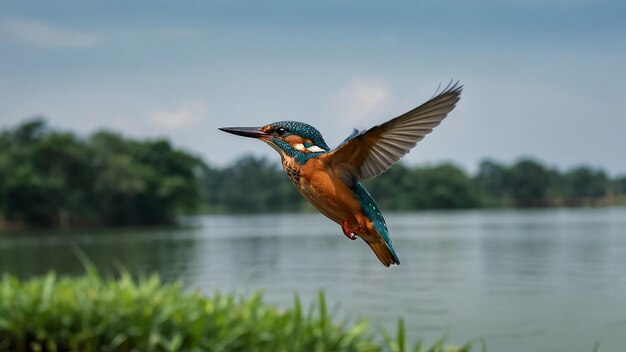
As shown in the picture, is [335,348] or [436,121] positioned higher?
[436,121]

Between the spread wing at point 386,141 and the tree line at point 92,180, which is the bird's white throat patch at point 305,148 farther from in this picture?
the tree line at point 92,180

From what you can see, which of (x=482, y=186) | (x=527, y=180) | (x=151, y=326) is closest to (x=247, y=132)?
(x=151, y=326)

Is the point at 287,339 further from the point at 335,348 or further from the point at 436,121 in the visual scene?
the point at 436,121

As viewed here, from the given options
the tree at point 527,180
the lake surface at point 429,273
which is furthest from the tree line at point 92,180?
the tree at point 527,180

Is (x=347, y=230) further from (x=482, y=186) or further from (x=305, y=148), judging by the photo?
(x=482, y=186)

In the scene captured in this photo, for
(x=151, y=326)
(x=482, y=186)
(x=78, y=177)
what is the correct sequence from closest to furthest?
(x=151, y=326)
(x=482, y=186)
(x=78, y=177)

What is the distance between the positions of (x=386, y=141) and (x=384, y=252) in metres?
0.10

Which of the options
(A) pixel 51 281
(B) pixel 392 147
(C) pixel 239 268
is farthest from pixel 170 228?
(B) pixel 392 147

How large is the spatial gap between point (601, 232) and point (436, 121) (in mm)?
58074

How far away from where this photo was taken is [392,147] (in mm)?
541

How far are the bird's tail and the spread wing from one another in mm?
43

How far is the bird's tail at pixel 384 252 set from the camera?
1.53ft

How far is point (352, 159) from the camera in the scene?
50cm

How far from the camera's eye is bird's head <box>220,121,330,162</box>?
19.5 inches
